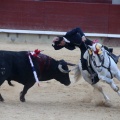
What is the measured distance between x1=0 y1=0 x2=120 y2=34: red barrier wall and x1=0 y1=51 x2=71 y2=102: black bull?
758 cm

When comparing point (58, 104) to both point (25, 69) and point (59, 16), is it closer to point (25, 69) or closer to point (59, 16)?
point (25, 69)

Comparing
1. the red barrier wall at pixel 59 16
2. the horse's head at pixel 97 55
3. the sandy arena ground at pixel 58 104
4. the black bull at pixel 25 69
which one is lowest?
the red barrier wall at pixel 59 16

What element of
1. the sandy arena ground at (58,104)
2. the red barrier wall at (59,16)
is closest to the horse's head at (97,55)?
the sandy arena ground at (58,104)

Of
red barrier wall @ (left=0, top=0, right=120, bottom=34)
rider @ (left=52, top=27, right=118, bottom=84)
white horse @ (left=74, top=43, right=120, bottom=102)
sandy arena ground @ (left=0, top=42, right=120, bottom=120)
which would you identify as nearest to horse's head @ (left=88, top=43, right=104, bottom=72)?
white horse @ (left=74, top=43, right=120, bottom=102)

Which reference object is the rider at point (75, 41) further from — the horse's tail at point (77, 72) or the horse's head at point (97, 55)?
the horse's tail at point (77, 72)

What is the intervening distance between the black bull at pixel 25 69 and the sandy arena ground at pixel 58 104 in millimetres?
279

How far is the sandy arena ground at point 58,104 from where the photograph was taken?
6.64 meters

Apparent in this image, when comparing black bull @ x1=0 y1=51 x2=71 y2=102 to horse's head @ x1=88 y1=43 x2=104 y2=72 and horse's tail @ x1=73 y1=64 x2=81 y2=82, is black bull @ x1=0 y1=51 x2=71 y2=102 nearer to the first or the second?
horse's tail @ x1=73 y1=64 x2=81 y2=82

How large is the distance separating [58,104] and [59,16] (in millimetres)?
8096

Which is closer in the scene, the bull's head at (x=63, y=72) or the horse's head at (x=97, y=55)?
the horse's head at (x=97, y=55)

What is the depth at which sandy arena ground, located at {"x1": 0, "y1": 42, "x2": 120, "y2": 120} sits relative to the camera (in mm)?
6641

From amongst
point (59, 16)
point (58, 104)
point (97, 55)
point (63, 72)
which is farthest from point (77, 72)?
point (59, 16)

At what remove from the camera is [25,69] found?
761 centimetres

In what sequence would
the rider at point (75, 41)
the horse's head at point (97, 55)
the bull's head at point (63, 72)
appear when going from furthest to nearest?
the bull's head at point (63, 72) → the rider at point (75, 41) → the horse's head at point (97, 55)
